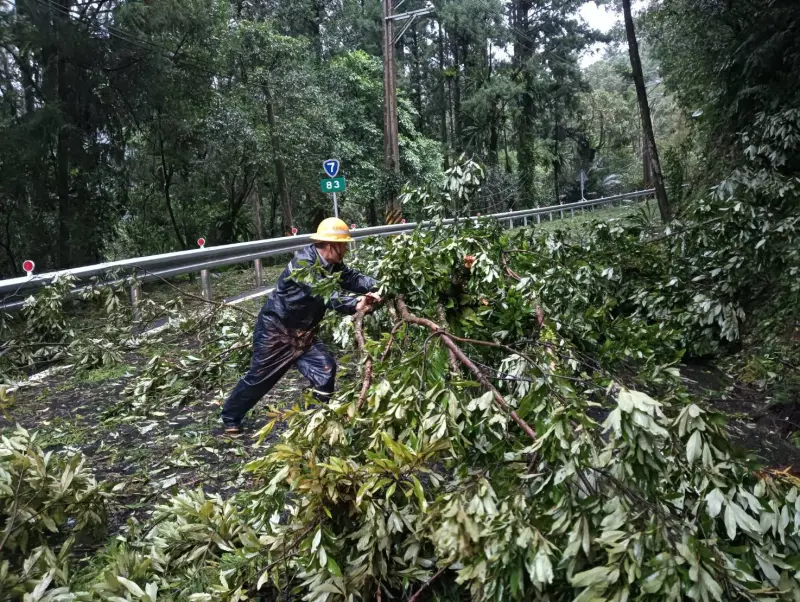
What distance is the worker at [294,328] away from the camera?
13.3ft

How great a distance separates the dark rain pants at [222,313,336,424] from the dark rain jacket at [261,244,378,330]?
65mm

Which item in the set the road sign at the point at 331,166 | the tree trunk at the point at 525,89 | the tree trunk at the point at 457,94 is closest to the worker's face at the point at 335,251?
the road sign at the point at 331,166

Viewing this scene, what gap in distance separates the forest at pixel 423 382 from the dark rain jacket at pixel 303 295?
299 millimetres

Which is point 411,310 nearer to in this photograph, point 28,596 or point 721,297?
point 28,596

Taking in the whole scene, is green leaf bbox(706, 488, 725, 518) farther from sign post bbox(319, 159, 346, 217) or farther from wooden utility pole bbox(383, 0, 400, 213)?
wooden utility pole bbox(383, 0, 400, 213)

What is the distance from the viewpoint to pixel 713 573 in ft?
5.02

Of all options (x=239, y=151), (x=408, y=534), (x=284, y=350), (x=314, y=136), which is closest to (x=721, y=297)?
(x=284, y=350)

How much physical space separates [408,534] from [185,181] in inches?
628

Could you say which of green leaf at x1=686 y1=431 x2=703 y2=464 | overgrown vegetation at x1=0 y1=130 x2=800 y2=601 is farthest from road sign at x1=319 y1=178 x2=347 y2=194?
green leaf at x1=686 y1=431 x2=703 y2=464

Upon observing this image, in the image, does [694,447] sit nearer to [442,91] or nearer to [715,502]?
[715,502]

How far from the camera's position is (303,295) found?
4.07 meters

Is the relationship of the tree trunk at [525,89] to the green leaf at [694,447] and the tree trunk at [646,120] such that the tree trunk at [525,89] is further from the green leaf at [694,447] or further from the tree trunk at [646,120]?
the green leaf at [694,447]

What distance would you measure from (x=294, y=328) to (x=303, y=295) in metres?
0.30

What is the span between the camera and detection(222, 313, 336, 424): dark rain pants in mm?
4121
